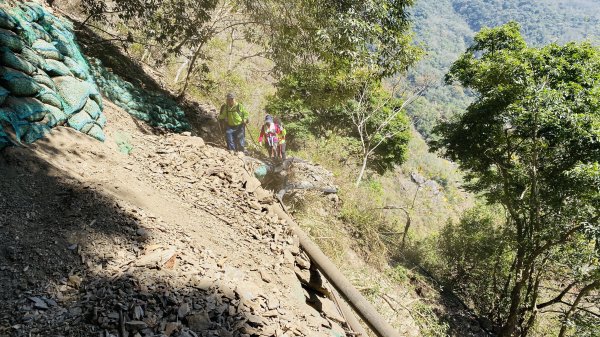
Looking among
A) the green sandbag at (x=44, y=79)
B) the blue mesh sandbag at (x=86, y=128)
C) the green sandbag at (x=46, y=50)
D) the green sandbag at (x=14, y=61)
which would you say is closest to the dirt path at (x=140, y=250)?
the blue mesh sandbag at (x=86, y=128)

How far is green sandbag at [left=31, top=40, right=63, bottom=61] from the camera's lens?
15.2ft

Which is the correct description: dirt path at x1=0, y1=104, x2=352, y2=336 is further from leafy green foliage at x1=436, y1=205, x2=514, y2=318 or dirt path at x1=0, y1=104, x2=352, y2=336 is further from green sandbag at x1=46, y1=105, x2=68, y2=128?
leafy green foliage at x1=436, y1=205, x2=514, y2=318

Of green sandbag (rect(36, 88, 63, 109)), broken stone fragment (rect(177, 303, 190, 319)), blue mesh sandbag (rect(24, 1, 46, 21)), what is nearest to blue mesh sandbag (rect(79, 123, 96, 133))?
green sandbag (rect(36, 88, 63, 109))

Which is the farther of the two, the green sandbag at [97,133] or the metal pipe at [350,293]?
the green sandbag at [97,133]

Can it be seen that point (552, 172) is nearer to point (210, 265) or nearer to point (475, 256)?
point (475, 256)

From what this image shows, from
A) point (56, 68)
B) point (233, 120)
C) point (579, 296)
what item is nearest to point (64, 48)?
point (56, 68)

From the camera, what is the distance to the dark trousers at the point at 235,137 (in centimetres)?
772

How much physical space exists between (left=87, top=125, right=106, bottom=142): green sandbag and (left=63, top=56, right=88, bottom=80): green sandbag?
99 centimetres

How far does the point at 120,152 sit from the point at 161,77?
6737 millimetres

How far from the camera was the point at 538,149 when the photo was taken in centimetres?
794

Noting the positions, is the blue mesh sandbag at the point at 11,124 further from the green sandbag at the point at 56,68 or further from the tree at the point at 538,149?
the tree at the point at 538,149

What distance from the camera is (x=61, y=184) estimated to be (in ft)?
10.7

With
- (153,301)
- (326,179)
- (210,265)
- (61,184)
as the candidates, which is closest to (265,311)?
(210,265)

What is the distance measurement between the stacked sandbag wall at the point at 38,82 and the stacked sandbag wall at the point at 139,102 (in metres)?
0.88
